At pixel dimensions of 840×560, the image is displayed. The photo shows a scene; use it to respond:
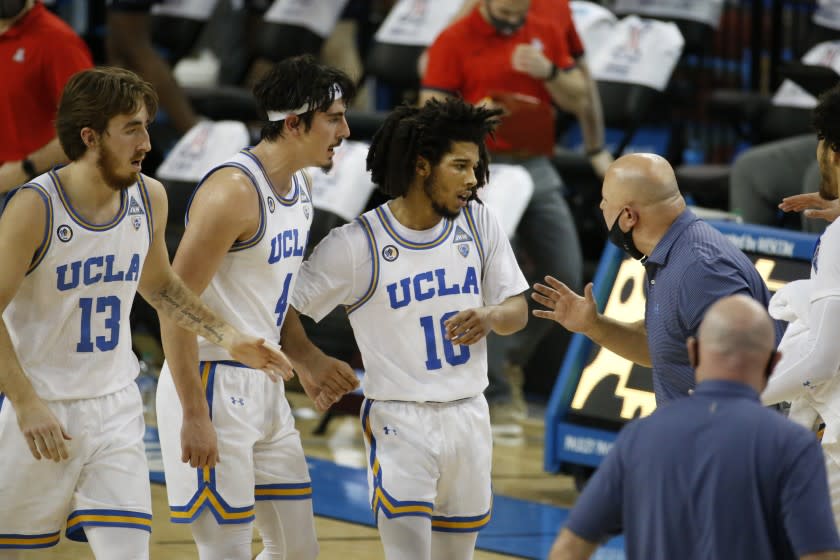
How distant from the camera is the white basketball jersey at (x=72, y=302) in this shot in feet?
14.5

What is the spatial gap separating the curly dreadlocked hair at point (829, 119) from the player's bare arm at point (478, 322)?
3.56 feet

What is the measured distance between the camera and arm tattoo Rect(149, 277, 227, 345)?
4.51m

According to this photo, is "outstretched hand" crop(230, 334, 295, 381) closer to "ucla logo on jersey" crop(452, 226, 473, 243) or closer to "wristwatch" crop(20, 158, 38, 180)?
"ucla logo on jersey" crop(452, 226, 473, 243)

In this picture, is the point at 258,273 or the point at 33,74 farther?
the point at 33,74

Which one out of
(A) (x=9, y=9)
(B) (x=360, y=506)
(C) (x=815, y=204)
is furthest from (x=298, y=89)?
A: (A) (x=9, y=9)

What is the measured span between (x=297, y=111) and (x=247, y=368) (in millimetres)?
817

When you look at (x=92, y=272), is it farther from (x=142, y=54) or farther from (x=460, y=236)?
(x=142, y=54)

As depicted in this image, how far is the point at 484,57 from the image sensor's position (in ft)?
27.2

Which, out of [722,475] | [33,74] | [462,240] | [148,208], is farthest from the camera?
[33,74]

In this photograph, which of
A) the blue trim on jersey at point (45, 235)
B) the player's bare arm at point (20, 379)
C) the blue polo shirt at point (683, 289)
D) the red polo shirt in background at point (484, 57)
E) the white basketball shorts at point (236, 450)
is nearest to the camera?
the blue polo shirt at point (683, 289)

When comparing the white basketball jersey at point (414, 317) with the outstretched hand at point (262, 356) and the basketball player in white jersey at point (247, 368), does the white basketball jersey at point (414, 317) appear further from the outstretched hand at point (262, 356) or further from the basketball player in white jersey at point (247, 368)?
the outstretched hand at point (262, 356)

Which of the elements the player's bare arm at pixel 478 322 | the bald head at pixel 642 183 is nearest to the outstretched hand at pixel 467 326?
the player's bare arm at pixel 478 322

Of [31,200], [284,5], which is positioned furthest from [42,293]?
[284,5]

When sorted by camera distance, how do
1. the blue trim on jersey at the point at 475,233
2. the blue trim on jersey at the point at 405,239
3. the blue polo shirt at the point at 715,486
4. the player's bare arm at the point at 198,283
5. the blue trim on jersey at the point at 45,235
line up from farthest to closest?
1. the blue trim on jersey at the point at 475,233
2. the blue trim on jersey at the point at 405,239
3. the player's bare arm at the point at 198,283
4. the blue trim on jersey at the point at 45,235
5. the blue polo shirt at the point at 715,486
